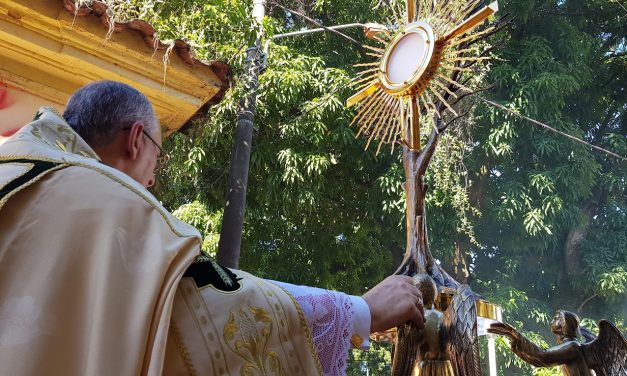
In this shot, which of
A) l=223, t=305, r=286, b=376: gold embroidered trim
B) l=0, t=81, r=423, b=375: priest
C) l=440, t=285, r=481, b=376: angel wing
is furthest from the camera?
l=440, t=285, r=481, b=376: angel wing

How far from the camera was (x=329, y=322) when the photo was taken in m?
1.29

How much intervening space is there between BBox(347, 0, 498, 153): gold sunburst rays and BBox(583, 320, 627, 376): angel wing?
0.74 metres

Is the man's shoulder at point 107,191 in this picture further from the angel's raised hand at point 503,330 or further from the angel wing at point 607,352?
the angel wing at point 607,352

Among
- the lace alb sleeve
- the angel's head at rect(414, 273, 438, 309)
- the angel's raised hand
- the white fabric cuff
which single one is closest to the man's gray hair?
the lace alb sleeve

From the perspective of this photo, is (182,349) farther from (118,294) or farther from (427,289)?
(427,289)

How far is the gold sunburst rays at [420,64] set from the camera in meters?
1.91

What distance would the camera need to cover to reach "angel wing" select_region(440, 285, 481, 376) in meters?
1.54

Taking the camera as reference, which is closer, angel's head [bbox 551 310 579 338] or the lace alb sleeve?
the lace alb sleeve

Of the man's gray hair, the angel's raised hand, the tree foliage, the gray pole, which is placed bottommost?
the angel's raised hand

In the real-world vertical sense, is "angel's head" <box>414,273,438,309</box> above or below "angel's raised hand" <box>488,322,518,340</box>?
above

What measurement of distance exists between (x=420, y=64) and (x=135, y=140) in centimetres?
90

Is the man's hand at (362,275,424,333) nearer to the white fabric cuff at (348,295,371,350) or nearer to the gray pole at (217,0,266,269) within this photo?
the white fabric cuff at (348,295,371,350)

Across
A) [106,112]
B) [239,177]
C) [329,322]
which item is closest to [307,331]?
[329,322]

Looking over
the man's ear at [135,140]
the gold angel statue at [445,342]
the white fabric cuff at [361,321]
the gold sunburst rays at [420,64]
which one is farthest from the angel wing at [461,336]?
the man's ear at [135,140]
